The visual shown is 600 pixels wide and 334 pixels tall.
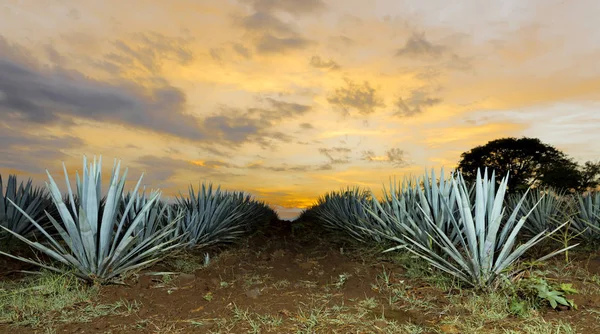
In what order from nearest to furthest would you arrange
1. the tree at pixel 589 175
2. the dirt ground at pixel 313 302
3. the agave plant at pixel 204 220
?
1. the dirt ground at pixel 313 302
2. the agave plant at pixel 204 220
3. the tree at pixel 589 175

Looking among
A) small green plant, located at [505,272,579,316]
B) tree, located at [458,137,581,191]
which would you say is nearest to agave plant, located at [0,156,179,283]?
small green plant, located at [505,272,579,316]

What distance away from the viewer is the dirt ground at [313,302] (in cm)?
331

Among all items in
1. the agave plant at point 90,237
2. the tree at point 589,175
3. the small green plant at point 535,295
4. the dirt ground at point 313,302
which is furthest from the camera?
the tree at point 589,175

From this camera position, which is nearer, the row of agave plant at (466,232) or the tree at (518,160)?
the row of agave plant at (466,232)

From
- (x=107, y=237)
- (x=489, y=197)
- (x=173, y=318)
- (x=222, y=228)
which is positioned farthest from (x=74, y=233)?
(x=489, y=197)

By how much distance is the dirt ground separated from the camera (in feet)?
10.9

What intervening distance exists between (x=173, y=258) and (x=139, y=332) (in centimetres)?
277

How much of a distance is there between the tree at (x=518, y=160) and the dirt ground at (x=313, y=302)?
21.9m

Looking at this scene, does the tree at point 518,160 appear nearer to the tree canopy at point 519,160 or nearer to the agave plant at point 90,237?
the tree canopy at point 519,160

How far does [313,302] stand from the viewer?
384 cm

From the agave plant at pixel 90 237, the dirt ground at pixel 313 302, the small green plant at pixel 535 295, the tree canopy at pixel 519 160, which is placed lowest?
the dirt ground at pixel 313 302

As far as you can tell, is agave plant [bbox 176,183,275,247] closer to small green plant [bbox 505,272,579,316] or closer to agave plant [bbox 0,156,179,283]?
agave plant [bbox 0,156,179,283]

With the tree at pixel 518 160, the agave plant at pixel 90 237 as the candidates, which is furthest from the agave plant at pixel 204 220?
the tree at pixel 518 160

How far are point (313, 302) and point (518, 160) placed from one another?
26.0 meters
